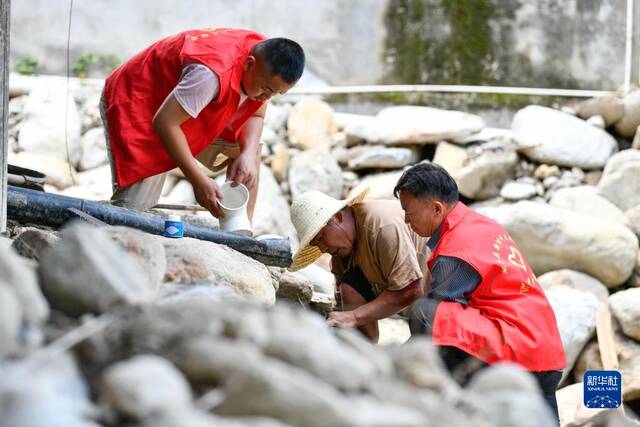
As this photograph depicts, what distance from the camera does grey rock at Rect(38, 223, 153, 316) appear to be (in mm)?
2047

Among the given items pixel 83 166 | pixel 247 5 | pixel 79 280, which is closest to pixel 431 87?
pixel 247 5

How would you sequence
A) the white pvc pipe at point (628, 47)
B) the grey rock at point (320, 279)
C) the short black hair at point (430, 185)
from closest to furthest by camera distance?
the short black hair at point (430, 185) < the grey rock at point (320, 279) < the white pvc pipe at point (628, 47)

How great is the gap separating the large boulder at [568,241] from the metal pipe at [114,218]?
163 inches

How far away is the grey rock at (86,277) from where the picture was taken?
2047mm

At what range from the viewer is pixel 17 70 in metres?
10.6

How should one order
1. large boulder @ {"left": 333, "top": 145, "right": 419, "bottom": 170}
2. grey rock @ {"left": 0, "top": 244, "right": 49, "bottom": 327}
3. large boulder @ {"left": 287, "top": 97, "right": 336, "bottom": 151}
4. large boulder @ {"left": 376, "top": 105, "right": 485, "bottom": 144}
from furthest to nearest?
large boulder @ {"left": 287, "top": 97, "right": 336, "bottom": 151} < large boulder @ {"left": 376, "top": 105, "right": 485, "bottom": 144} < large boulder @ {"left": 333, "top": 145, "right": 419, "bottom": 170} < grey rock @ {"left": 0, "top": 244, "right": 49, "bottom": 327}

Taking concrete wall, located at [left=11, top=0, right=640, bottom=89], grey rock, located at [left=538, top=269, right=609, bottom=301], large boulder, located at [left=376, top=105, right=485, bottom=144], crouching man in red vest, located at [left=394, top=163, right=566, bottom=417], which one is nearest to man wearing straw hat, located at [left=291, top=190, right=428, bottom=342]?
crouching man in red vest, located at [left=394, top=163, right=566, bottom=417]

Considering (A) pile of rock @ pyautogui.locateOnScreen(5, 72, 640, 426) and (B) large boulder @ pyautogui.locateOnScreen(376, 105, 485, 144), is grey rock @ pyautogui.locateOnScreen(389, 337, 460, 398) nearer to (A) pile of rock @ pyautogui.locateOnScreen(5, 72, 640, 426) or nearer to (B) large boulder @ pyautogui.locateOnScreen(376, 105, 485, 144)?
(A) pile of rock @ pyautogui.locateOnScreen(5, 72, 640, 426)

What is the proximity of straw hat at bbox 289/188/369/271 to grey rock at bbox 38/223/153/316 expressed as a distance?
7.98 ft

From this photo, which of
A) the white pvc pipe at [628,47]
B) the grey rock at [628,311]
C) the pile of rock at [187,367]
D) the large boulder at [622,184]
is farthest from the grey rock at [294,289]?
the white pvc pipe at [628,47]

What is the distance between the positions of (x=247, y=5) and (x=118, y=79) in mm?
6076

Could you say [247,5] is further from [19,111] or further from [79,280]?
[79,280]

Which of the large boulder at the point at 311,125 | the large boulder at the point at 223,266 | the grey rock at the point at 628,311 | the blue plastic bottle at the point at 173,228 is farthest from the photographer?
the large boulder at the point at 311,125

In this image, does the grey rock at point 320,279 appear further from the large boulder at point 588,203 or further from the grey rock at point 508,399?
the large boulder at point 588,203
